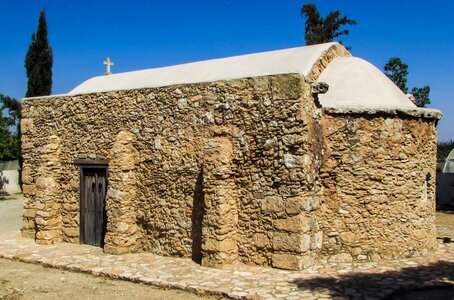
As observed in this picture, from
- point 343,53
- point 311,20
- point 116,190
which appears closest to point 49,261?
point 116,190

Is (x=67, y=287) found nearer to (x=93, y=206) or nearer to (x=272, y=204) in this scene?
(x=93, y=206)

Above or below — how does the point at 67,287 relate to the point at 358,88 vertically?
below

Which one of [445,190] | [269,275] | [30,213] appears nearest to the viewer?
[269,275]

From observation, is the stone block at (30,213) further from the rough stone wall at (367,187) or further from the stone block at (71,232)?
the rough stone wall at (367,187)

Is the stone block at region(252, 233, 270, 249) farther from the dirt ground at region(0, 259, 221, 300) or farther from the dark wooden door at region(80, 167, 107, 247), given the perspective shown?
the dark wooden door at region(80, 167, 107, 247)

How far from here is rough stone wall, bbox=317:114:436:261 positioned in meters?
6.82

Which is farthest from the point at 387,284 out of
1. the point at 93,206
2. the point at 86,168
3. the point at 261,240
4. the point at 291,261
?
the point at 86,168

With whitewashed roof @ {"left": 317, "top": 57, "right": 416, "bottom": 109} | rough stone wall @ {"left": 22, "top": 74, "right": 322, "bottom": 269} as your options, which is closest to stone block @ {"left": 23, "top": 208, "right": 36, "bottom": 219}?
rough stone wall @ {"left": 22, "top": 74, "right": 322, "bottom": 269}

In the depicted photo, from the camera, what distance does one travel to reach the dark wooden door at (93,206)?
8375mm

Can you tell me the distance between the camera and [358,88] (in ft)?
24.2

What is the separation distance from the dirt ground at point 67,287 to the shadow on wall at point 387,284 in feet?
5.40

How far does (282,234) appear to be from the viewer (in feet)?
21.0

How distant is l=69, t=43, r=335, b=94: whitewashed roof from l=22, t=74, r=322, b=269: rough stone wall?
479 millimetres

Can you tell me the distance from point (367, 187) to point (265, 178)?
162 centimetres
